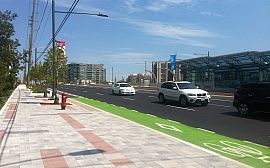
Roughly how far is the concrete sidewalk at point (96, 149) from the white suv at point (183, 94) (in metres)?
11.8

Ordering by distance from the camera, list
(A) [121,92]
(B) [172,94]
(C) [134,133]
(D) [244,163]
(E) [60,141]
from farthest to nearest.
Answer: (A) [121,92]
(B) [172,94]
(C) [134,133]
(E) [60,141]
(D) [244,163]

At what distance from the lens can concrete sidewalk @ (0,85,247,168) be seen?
27.0 ft

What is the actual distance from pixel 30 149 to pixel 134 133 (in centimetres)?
380

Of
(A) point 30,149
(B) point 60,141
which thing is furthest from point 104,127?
(A) point 30,149

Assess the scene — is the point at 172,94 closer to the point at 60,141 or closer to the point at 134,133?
the point at 134,133

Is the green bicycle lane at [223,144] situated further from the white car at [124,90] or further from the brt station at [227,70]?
the white car at [124,90]

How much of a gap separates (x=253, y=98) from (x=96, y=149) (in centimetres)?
1103

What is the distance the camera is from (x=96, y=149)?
31.7ft

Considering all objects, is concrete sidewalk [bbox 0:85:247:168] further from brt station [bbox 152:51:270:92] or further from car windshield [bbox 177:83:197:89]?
brt station [bbox 152:51:270:92]

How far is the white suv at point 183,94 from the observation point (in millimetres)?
25406

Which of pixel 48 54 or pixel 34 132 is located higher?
pixel 48 54

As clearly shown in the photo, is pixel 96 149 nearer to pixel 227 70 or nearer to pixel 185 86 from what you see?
pixel 185 86

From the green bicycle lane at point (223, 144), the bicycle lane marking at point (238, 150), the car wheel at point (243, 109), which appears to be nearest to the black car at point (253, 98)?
the car wheel at point (243, 109)

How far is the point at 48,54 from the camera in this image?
31.3 m
